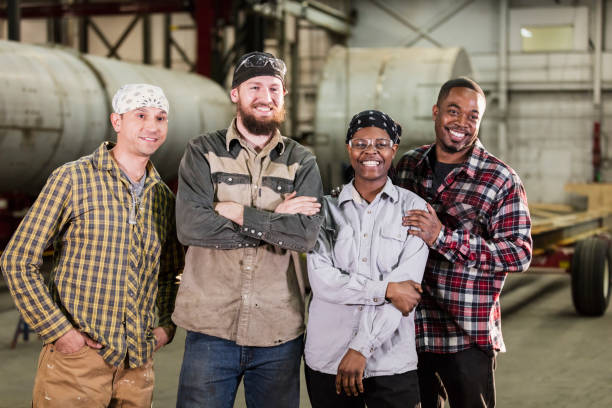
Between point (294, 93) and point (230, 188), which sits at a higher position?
point (294, 93)

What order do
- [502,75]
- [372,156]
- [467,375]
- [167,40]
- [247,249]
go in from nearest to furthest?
[247,249], [372,156], [467,375], [502,75], [167,40]

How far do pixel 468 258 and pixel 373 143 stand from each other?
67 centimetres

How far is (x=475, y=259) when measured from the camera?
3.38 meters

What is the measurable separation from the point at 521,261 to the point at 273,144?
1227 millimetres

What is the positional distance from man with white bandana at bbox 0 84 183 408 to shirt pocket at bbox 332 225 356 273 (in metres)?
0.77

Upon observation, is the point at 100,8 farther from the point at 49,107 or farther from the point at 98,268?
the point at 98,268

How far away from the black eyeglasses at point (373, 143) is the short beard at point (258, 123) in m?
0.35

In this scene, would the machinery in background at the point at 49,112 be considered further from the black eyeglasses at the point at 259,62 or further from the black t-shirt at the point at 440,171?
the black t-shirt at the point at 440,171

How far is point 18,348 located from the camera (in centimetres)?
734

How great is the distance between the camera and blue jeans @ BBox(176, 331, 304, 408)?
3107 millimetres

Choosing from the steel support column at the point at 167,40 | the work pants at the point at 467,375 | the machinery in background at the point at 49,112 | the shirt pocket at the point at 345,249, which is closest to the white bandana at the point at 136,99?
the shirt pocket at the point at 345,249

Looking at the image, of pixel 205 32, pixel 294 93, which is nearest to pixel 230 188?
pixel 205 32

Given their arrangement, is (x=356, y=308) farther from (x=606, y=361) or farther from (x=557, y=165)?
(x=557, y=165)

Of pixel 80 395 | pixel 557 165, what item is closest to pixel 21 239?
pixel 80 395
